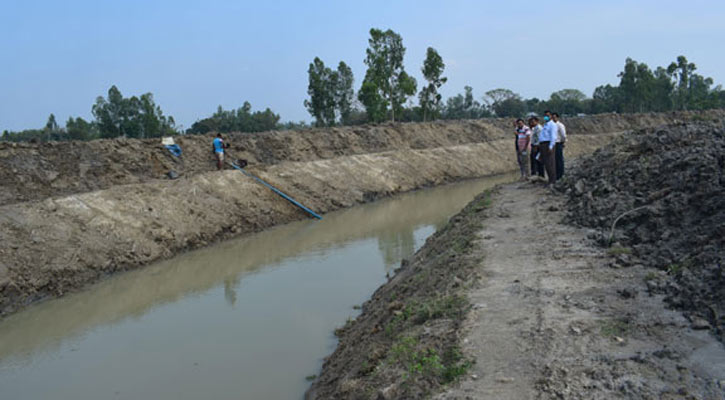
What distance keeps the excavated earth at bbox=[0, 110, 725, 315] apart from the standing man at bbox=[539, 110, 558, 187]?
27.9ft

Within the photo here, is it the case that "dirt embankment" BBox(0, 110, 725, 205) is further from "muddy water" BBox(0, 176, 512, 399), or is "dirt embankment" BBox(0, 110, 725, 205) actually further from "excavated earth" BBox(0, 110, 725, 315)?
"muddy water" BBox(0, 176, 512, 399)

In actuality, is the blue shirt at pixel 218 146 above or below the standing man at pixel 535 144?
above

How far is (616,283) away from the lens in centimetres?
570

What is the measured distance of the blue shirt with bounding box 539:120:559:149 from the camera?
477 inches

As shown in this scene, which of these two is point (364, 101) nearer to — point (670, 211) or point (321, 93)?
point (321, 93)

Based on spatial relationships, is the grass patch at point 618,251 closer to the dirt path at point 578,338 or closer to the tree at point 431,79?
the dirt path at point 578,338

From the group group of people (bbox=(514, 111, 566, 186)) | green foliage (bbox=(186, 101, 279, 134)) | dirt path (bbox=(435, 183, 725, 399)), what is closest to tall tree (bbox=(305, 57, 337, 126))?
green foliage (bbox=(186, 101, 279, 134))

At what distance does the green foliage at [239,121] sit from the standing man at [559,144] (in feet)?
125

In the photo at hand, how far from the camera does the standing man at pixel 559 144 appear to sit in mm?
12244

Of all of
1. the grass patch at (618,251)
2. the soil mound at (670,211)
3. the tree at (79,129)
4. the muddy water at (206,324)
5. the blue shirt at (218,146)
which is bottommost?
the muddy water at (206,324)

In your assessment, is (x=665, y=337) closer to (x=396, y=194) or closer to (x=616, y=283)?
(x=616, y=283)

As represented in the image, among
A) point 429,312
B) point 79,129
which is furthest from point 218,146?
point 79,129

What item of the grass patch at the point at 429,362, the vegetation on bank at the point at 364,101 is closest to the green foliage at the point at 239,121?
the vegetation on bank at the point at 364,101

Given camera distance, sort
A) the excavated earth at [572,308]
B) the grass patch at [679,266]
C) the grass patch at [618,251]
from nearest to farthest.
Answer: the excavated earth at [572,308], the grass patch at [679,266], the grass patch at [618,251]
